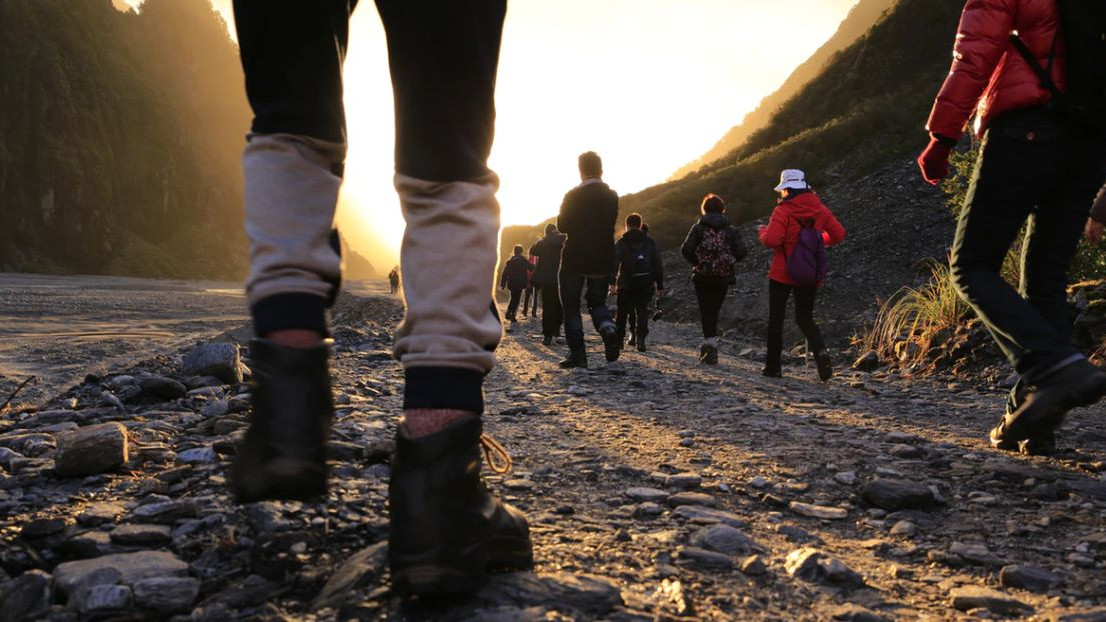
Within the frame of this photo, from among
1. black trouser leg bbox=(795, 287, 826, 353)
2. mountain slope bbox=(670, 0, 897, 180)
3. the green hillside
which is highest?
mountain slope bbox=(670, 0, 897, 180)

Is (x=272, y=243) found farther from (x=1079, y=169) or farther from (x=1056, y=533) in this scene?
(x=1079, y=169)

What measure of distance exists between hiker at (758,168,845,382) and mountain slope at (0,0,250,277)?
77189mm

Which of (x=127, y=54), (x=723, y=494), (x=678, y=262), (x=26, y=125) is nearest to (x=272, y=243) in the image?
(x=723, y=494)

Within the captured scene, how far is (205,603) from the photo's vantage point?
1.26 m

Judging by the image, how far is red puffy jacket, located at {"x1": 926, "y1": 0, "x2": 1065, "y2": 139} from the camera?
2680mm

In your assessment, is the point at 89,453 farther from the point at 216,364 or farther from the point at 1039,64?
the point at 1039,64

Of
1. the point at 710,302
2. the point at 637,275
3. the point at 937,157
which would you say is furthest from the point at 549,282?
the point at 937,157

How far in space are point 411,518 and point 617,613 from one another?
1.33 ft

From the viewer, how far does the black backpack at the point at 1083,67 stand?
8.57ft

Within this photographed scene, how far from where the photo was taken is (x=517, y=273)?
18.0 m

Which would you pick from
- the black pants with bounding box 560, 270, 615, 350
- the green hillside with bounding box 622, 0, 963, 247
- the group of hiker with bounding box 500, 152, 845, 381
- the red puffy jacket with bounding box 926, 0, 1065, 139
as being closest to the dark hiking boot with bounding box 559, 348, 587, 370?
the group of hiker with bounding box 500, 152, 845, 381

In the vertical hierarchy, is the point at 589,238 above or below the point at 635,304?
above

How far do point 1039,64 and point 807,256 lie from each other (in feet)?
14.5

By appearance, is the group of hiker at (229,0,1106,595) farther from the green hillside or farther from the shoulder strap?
the green hillside
